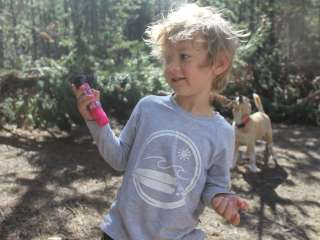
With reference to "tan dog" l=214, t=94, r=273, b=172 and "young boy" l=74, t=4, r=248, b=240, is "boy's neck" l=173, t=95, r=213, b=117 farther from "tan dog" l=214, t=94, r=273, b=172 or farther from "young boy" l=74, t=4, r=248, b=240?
"tan dog" l=214, t=94, r=273, b=172

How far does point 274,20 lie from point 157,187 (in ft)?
28.5

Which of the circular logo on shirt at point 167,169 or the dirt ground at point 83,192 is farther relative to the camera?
the dirt ground at point 83,192

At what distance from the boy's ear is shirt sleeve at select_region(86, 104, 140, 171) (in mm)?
301

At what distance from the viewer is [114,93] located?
5.71 meters

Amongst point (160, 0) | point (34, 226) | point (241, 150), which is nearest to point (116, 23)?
point (160, 0)

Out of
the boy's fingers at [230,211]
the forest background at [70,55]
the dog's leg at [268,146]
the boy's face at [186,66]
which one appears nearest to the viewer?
the boy's fingers at [230,211]

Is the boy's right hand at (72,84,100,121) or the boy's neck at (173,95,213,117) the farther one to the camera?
the boy's neck at (173,95,213,117)

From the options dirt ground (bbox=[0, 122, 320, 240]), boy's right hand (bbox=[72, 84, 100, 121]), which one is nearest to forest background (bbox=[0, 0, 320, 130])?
dirt ground (bbox=[0, 122, 320, 240])

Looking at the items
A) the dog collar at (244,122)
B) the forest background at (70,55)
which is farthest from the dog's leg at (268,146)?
the forest background at (70,55)

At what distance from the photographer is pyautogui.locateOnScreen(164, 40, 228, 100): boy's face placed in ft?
5.37

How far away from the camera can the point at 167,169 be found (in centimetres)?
162

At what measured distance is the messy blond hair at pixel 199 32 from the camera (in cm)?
163

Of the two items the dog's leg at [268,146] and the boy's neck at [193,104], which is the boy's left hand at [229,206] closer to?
the boy's neck at [193,104]

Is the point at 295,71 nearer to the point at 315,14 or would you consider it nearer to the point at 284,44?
the point at 284,44
